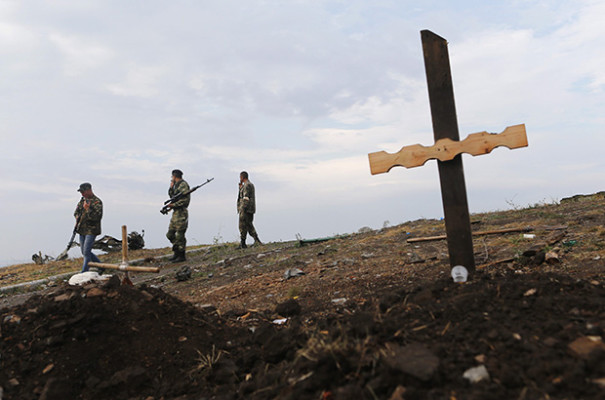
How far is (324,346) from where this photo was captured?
91.5 inches

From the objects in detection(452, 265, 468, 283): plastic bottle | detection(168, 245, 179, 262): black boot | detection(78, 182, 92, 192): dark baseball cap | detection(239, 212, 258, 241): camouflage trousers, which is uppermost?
detection(78, 182, 92, 192): dark baseball cap

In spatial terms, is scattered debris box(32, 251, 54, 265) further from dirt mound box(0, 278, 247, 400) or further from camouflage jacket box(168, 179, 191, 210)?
dirt mound box(0, 278, 247, 400)

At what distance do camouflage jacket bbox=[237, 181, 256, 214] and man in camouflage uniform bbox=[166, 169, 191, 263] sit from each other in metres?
2.08

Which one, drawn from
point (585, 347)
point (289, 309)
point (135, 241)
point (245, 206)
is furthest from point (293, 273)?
point (135, 241)

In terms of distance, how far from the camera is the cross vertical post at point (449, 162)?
12.3ft

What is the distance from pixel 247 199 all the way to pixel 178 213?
244 centimetres

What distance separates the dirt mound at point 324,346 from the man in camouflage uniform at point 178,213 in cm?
740

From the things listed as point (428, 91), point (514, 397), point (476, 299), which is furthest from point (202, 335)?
point (428, 91)

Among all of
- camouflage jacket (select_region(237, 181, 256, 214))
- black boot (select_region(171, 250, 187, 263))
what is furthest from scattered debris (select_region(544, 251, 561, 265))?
camouflage jacket (select_region(237, 181, 256, 214))

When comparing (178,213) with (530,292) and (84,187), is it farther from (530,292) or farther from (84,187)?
(530,292)

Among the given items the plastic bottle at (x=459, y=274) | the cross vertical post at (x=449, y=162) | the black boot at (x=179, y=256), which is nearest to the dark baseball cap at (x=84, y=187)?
the black boot at (x=179, y=256)

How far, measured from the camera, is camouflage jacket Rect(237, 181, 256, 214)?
13477mm

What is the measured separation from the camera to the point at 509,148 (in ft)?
11.5

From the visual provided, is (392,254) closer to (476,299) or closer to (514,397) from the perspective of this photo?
(476,299)
